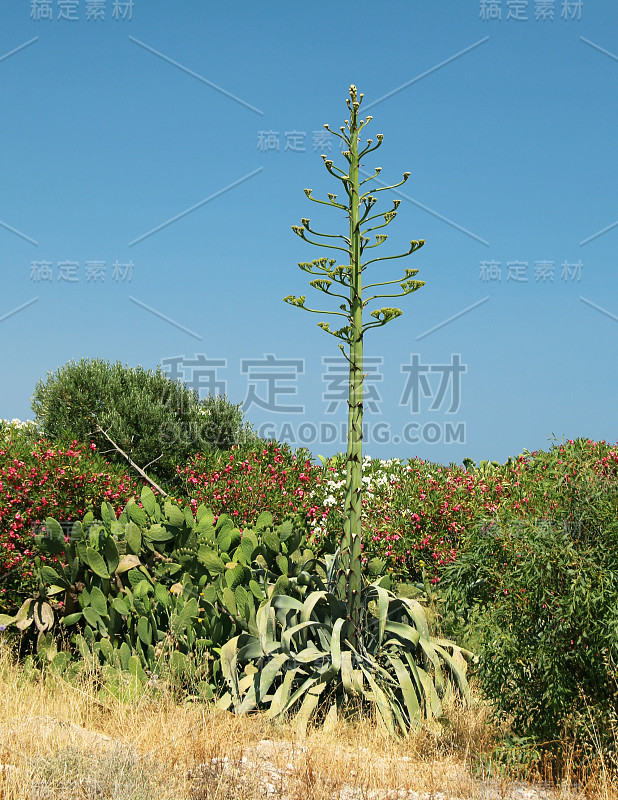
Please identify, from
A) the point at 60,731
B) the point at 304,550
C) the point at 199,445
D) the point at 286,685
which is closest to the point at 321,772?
the point at 286,685

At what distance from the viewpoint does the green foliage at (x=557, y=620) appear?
4191mm

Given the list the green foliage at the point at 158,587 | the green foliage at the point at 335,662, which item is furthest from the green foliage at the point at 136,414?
the green foliage at the point at 335,662

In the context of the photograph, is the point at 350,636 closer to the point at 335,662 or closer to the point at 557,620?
the point at 335,662

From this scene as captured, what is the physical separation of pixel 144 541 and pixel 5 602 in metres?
1.82

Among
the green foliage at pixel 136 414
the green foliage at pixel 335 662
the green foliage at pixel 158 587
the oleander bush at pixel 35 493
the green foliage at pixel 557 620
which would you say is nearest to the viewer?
the green foliage at pixel 557 620

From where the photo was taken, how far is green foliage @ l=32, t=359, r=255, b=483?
39.0ft

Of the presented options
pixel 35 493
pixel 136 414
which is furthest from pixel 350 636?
pixel 136 414

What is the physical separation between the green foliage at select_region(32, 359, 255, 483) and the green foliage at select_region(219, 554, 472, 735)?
619 cm

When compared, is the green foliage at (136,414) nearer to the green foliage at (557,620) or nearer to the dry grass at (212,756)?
the dry grass at (212,756)

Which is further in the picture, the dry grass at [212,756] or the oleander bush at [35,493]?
the oleander bush at [35,493]

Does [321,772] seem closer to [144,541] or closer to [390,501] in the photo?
[144,541]

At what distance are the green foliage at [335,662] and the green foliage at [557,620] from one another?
2.88ft

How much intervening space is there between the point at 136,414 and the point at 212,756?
8.09 metres

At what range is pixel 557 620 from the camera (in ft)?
13.8
